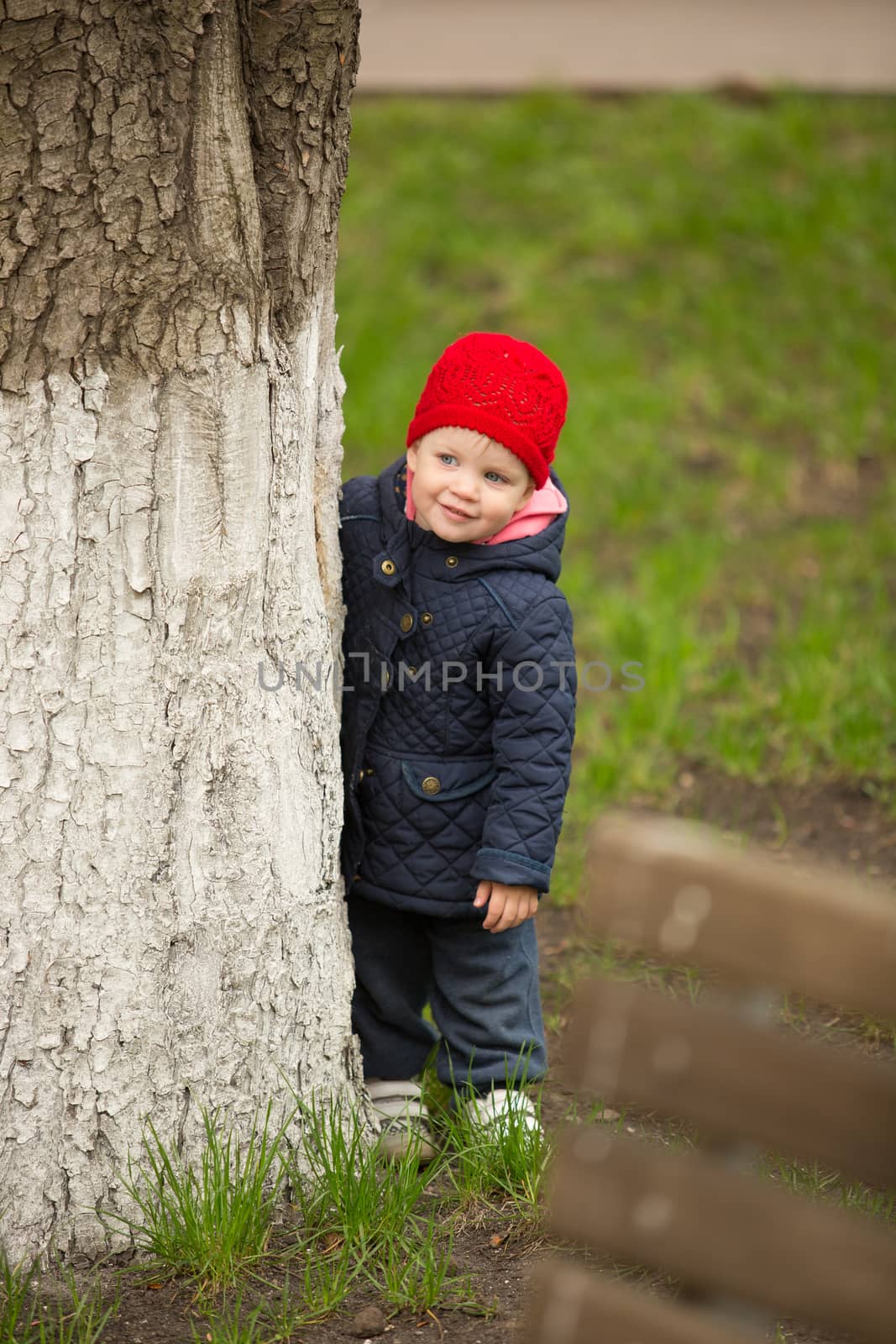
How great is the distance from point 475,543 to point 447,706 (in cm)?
28

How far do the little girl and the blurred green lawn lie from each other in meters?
1.04

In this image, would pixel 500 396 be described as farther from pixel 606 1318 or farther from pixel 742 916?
pixel 606 1318

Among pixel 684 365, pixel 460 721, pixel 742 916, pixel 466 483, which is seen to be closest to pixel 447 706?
pixel 460 721

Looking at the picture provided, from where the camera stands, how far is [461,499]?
2238mm

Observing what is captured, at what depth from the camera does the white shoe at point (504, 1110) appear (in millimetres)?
2365

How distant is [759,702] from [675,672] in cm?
27

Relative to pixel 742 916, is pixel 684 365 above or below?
above

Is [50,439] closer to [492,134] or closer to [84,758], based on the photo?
[84,758]

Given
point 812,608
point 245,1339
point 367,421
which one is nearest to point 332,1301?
point 245,1339

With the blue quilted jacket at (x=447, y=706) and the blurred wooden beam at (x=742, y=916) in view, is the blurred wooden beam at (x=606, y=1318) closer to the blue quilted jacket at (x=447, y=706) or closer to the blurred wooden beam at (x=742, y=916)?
the blurred wooden beam at (x=742, y=916)

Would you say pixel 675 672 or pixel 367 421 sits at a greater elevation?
pixel 367 421

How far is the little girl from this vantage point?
2256mm

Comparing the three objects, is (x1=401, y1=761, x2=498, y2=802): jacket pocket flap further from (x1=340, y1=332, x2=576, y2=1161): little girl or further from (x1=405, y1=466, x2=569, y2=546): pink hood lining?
(x1=405, y1=466, x2=569, y2=546): pink hood lining

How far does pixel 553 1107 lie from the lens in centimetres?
271
